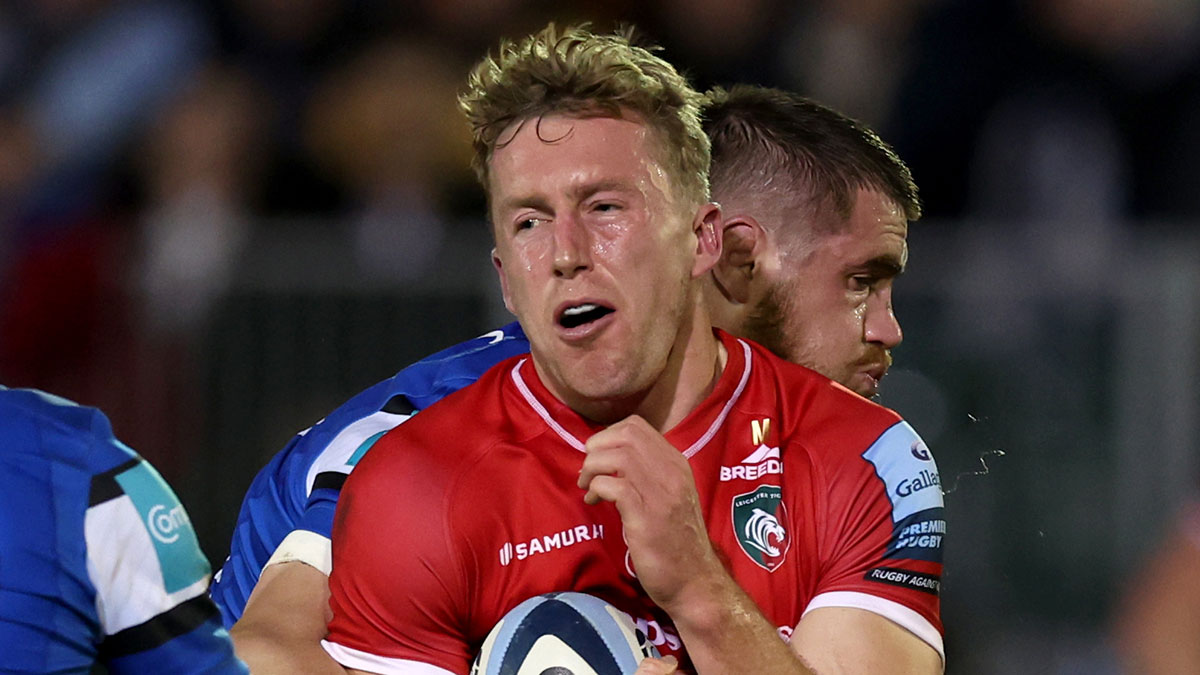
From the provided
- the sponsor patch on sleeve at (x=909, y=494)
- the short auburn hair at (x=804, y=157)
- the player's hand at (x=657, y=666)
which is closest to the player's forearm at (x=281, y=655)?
the player's hand at (x=657, y=666)

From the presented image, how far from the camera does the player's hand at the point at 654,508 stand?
107 inches

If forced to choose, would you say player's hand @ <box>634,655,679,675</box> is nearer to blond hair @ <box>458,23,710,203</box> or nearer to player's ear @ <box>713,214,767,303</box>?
blond hair @ <box>458,23,710,203</box>

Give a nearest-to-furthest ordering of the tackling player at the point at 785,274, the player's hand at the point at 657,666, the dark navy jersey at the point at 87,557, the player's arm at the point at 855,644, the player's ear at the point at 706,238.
→ the dark navy jersey at the point at 87,557
the player's hand at the point at 657,666
the player's arm at the point at 855,644
the player's ear at the point at 706,238
the tackling player at the point at 785,274

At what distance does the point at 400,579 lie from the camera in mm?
2887

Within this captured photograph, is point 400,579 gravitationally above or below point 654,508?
below

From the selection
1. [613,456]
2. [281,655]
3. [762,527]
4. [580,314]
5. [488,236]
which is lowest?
[281,655]

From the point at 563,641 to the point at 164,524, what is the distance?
2.62ft

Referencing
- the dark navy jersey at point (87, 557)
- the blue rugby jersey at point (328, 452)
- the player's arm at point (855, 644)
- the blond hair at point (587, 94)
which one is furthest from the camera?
the blue rugby jersey at point (328, 452)

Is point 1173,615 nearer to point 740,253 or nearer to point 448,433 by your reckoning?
point 740,253

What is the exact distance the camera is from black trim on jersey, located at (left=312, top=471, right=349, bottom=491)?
3.43 m

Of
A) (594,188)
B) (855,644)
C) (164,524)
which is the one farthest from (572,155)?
(164,524)

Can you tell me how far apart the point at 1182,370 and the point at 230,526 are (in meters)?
3.67

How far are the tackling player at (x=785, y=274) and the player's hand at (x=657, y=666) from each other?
112cm

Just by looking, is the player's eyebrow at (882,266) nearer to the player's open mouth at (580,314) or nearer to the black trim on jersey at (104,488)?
the player's open mouth at (580,314)
